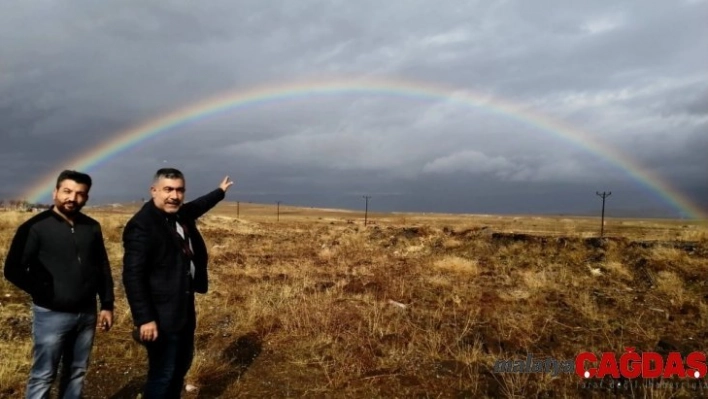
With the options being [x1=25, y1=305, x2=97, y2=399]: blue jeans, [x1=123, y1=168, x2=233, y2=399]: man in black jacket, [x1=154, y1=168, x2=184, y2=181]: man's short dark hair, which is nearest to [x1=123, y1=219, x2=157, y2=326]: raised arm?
[x1=123, y1=168, x2=233, y2=399]: man in black jacket

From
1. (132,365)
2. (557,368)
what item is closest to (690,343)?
(557,368)

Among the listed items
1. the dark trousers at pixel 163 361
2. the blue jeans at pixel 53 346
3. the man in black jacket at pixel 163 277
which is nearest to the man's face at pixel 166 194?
the man in black jacket at pixel 163 277

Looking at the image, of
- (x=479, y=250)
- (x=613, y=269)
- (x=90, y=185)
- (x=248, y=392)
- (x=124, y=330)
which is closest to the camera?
(x=90, y=185)

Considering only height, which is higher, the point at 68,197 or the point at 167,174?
the point at 167,174

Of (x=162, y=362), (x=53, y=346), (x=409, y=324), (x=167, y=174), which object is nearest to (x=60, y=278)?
(x=53, y=346)

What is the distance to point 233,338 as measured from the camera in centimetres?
673

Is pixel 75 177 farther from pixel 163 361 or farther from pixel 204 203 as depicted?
pixel 163 361

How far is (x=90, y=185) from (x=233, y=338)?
12.3ft

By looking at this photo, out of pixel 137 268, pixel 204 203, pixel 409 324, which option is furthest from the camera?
pixel 409 324

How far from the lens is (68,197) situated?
3.52 m

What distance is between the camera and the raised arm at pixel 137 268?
320 centimetres

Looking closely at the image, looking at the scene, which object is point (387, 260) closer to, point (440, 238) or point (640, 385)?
point (440, 238)

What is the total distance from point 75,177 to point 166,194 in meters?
0.86

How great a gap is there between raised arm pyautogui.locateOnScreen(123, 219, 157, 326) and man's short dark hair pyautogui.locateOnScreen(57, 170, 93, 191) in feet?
2.62
